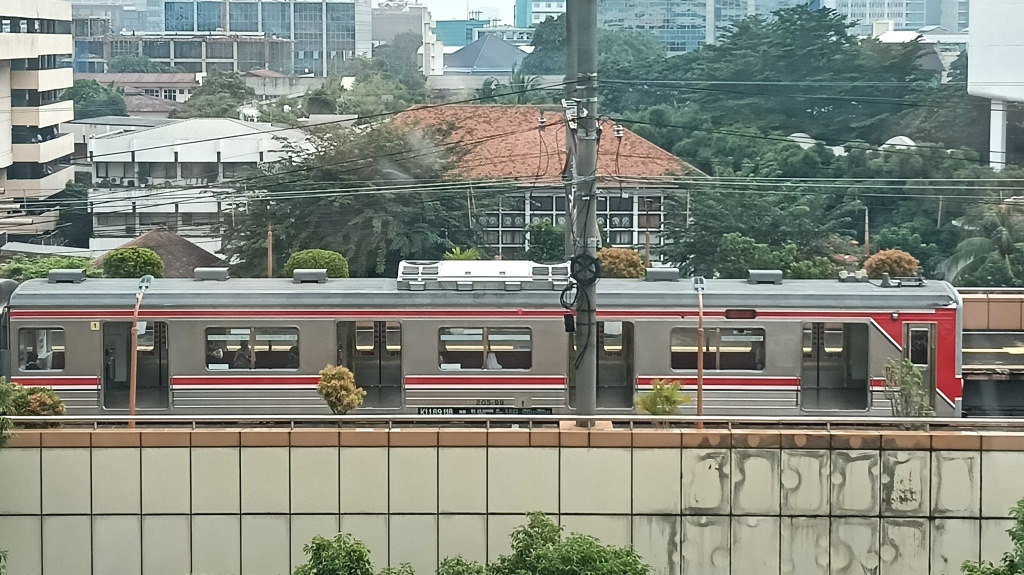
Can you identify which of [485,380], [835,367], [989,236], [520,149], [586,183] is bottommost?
[485,380]

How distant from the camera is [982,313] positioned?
17.8 meters

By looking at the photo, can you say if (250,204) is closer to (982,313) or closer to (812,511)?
(982,313)

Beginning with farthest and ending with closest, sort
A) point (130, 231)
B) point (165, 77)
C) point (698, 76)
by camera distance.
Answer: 1. point (165, 77)
2. point (698, 76)
3. point (130, 231)

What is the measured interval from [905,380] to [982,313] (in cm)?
600

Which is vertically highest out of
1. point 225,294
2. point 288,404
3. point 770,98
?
point 770,98

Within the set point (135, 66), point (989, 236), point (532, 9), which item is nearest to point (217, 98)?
point (135, 66)

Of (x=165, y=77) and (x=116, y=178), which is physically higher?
(x=165, y=77)

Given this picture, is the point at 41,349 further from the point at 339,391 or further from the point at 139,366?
the point at 339,391

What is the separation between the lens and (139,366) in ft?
49.9

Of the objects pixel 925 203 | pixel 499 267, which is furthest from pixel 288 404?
pixel 925 203

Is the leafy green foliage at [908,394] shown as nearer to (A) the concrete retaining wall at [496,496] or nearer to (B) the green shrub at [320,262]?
(A) the concrete retaining wall at [496,496]

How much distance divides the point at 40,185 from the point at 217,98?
1636 cm

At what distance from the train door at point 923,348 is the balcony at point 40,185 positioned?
41.6 m

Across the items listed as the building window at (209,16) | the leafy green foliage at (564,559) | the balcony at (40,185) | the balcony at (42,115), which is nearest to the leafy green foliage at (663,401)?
the leafy green foliage at (564,559)
